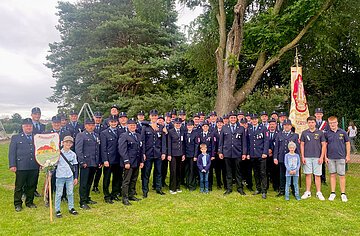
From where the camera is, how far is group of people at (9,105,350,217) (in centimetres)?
698

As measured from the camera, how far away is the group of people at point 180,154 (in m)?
6.98

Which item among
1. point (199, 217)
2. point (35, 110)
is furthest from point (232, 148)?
A: point (35, 110)

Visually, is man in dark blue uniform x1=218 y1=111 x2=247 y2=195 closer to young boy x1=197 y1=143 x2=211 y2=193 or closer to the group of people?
the group of people

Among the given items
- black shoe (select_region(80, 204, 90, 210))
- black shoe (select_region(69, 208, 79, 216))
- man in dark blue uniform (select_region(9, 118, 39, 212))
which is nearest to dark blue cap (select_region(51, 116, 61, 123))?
man in dark blue uniform (select_region(9, 118, 39, 212))

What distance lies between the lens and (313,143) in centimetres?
740

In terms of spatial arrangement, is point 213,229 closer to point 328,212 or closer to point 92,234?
point 92,234

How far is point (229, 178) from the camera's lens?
8.02 metres

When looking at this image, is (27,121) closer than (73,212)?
No

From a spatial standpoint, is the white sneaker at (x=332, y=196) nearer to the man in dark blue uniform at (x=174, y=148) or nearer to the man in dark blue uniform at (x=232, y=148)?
the man in dark blue uniform at (x=232, y=148)

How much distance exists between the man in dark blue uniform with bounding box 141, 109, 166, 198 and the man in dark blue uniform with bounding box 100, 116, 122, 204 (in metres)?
0.65

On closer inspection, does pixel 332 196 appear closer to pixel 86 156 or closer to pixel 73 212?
pixel 86 156

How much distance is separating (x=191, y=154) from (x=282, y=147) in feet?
7.06

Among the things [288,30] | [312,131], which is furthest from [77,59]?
[312,131]

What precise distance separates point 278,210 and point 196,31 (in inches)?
430
